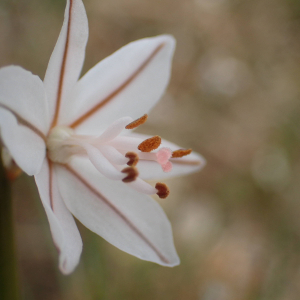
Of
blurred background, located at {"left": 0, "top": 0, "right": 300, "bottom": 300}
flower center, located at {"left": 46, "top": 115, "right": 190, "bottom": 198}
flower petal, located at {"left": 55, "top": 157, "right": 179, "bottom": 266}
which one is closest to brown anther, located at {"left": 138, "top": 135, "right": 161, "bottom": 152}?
flower center, located at {"left": 46, "top": 115, "right": 190, "bottom": 198}

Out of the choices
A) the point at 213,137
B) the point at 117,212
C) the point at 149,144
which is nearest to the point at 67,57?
the point at 149,144

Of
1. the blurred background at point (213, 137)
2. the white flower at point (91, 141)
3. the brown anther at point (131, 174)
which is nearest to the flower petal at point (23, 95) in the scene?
the white flower at point (91, 141)

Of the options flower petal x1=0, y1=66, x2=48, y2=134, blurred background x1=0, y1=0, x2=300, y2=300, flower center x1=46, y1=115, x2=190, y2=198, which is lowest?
blurred background x1=0, y1=0, x2=300, y2=300

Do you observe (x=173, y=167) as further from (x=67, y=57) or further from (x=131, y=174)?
(x=67, y=57)

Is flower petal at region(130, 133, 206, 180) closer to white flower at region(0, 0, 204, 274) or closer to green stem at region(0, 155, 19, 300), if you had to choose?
white flower at region(0, 0, 204, 274)

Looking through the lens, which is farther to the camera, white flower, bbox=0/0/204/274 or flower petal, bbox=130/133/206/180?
flower petal, bbox=130/133/206/180

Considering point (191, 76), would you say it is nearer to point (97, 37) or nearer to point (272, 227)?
point (97, 37)
